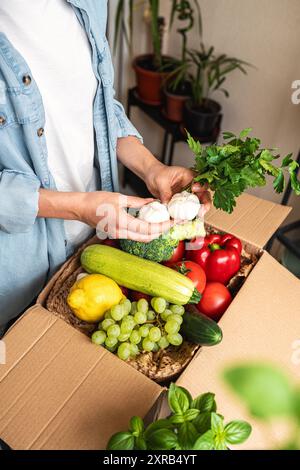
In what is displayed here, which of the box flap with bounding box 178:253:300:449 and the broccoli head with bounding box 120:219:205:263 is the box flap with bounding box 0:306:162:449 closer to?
the box flap with bounding box 178:253:300:449

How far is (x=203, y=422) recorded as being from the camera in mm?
582

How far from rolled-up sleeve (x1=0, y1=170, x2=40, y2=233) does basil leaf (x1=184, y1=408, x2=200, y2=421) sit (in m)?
0.49

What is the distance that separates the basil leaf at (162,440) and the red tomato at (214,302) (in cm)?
37

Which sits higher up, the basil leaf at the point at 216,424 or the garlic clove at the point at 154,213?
the garlic clove at the point at 154,213

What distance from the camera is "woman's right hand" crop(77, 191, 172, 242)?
0.85m

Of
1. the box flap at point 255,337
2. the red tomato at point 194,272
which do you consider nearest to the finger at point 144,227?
the red tomato at point 194,272

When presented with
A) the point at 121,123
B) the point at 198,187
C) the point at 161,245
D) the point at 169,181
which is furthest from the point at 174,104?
the point at 161,245

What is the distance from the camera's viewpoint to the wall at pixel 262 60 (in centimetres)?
165

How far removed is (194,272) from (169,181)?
10.2 inches

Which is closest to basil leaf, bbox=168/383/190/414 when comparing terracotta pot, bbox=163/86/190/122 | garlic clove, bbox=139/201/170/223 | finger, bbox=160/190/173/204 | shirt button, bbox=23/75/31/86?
garlic clove, bbox=139/201/170/223

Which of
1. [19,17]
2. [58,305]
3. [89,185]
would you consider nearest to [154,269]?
[58,305]

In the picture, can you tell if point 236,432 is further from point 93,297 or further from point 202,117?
point 202,117

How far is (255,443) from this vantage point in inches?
27.0

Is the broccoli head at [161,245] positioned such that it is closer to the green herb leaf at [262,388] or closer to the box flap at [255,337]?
the box flap at [255,337]
